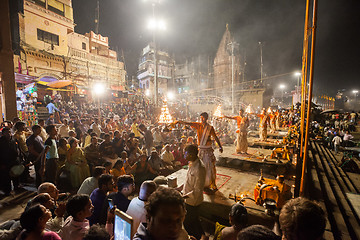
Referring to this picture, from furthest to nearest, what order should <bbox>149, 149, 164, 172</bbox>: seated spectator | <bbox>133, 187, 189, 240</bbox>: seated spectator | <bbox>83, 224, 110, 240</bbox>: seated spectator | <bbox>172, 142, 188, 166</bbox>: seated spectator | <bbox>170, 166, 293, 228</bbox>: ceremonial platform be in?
<bbox>172, 142, 188, 166</bbox>: seated spectator < <bbox>149, 149, 164, 172</bbox>: seated spectator < <bbox>170, 166, 293, 228</bbox>: ceremonial platform < <bbox>83, 224, 110, 240</bbox>: seated spectator < <bbox>133, 187, 189, 240</bbox>: seated spectator

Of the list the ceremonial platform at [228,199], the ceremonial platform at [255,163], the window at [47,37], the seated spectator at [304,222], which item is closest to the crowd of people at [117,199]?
the seated spectator at [304,222]

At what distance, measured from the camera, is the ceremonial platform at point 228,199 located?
4141 mm

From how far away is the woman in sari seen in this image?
6062 mm

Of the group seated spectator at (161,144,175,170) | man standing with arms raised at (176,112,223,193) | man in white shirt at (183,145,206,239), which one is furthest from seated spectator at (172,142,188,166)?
man in white shirt at (183,145,206,239)

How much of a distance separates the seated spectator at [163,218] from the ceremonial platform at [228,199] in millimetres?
3501

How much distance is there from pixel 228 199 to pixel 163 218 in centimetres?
406

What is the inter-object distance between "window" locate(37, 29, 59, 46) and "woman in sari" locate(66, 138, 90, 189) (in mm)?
25081

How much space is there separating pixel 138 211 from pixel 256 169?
21.8ft

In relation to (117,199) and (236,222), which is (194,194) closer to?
(236,222)

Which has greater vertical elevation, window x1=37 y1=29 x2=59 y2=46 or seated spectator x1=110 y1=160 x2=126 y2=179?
window x1=37 y1=29 x2=59 y2=46

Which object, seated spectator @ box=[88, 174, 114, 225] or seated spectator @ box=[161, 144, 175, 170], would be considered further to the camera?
seated spectator @ box=[161, 144, 175, 170]

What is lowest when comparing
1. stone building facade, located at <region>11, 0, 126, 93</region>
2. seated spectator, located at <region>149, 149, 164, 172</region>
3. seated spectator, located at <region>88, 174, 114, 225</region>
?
seated spectator, located at <region>149, 149, 164, 172</region>

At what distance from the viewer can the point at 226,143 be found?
42.2 feet

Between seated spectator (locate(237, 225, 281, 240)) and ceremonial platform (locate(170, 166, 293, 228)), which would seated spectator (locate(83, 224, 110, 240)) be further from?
ceremonial platform (locate(170, 166, 293, 228))
